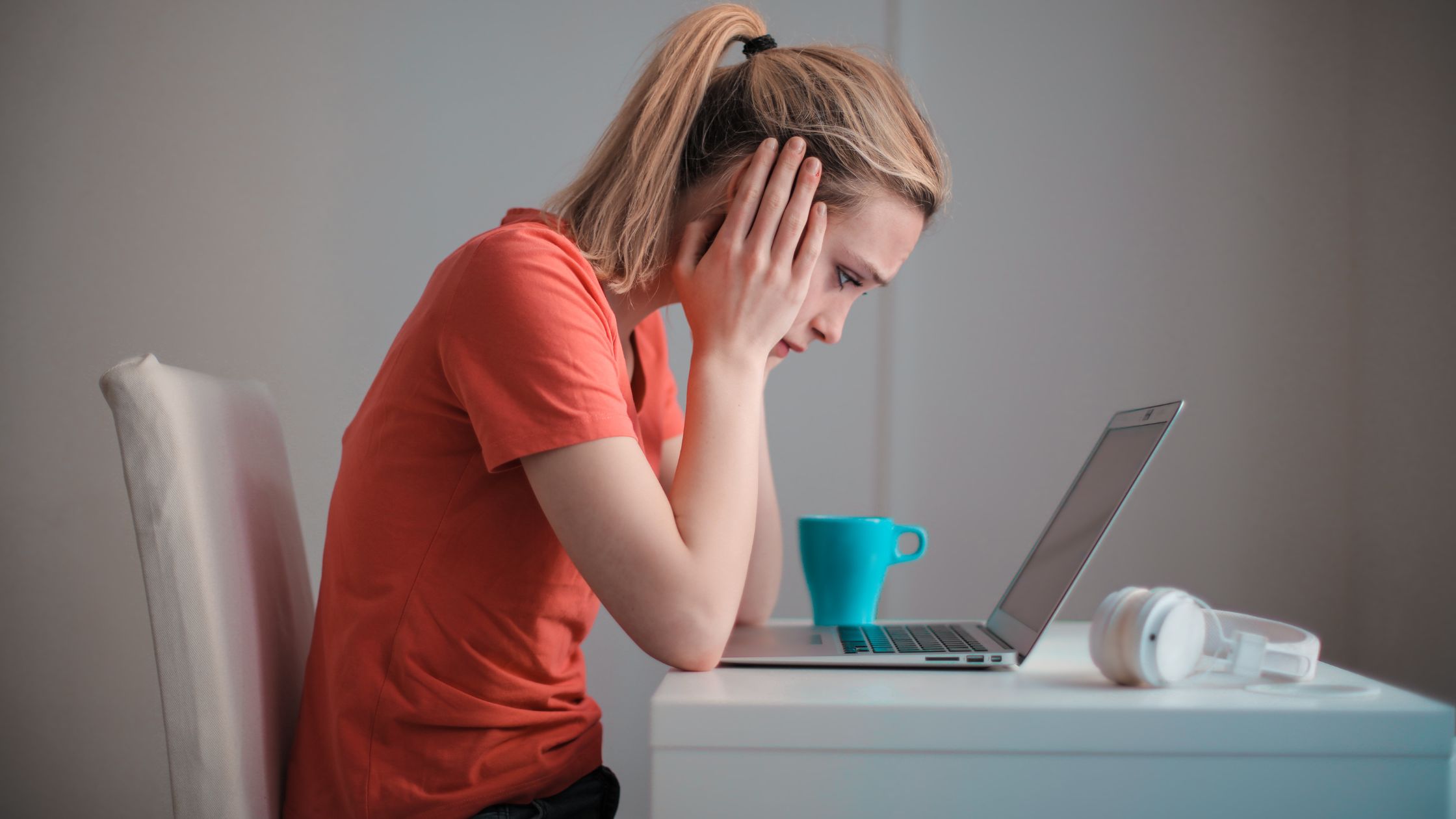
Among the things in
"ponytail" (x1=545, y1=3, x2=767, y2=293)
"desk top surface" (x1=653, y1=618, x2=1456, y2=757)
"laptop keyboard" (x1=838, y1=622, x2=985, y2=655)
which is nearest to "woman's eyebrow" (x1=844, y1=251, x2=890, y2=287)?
"ponytail" (x1=545, y1=3, x2=767, y2=293)

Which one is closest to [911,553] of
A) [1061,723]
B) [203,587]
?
[1061,723]

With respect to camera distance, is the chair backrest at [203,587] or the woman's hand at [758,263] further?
the woman's hand at [758,263]

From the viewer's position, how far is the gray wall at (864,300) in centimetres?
167

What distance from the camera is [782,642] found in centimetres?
81

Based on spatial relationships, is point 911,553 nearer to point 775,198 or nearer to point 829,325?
point 829,325

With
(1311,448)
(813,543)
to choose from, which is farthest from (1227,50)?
(813,543)

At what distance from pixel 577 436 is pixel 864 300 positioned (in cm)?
123

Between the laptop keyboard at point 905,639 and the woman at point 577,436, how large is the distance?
0.41ft

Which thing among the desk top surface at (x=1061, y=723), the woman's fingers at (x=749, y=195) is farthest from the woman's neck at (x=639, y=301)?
the desk top surface at (x=1061, y=723)

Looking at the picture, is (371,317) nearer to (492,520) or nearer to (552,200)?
(552,200)

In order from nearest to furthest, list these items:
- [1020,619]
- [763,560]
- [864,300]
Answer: [1020,619], [763,560], [864,300]

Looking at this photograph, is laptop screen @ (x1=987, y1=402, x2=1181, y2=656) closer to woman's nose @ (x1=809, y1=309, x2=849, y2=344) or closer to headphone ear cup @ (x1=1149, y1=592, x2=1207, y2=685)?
headphone ear cup @ (x1=1149, y1=592, x2=1207, y2=685)

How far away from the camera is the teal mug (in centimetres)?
92

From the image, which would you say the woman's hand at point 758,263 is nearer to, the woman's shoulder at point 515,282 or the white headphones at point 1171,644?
the woman's shoulder at point 515,282
